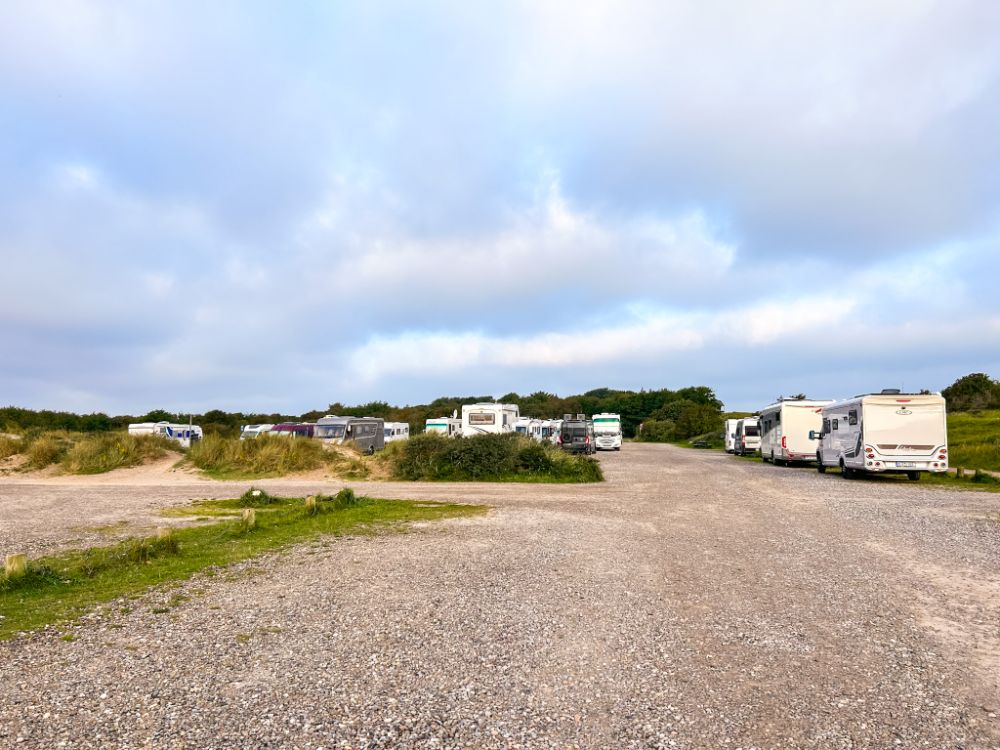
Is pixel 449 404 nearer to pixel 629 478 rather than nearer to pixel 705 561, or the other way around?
pixel 629 478

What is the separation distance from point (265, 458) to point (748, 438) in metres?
28.9

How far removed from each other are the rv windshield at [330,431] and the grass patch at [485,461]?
976 centimetres

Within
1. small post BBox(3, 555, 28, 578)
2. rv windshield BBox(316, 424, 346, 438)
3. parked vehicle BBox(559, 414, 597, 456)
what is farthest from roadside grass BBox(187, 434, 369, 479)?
small post BBox(3, 555, 28, 578)

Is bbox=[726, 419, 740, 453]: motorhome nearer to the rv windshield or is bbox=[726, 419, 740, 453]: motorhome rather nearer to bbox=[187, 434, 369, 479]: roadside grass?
the rv windshield

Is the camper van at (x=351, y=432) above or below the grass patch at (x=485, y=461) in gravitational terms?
above

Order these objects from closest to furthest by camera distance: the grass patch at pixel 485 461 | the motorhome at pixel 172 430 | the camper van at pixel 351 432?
the grass patch at pixel 485 461 < the camper van at pixel 351 432 < the motorhome at pixel 172 430

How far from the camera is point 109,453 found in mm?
26609

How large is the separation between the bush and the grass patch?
1087 centimetres

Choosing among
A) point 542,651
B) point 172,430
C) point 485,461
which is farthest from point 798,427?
point 172,430

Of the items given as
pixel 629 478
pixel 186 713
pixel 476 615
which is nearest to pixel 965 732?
pixel 476 615

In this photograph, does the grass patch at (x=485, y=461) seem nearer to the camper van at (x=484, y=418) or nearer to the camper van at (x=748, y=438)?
the camper van at (x=484, y=418)

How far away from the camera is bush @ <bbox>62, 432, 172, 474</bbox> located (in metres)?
25.8

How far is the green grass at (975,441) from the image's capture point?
26016mm

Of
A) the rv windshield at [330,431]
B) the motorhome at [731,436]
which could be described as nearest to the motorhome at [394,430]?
the rv windshield at [330,431]
